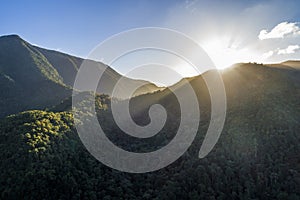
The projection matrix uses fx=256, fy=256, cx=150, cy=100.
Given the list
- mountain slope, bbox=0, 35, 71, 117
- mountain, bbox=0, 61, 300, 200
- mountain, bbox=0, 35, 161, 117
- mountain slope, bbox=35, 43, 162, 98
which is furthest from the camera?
mountain slope, bbox=35, 43, 162, 98

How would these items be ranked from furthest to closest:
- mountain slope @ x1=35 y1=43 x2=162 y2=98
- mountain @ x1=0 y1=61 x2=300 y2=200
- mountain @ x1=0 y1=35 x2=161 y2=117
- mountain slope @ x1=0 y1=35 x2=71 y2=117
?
mountain slope @ x1=35 y1=43 x2=162 y2=98
mountain @ x1=0 y1=35 x2=161 y2=117
mountain slope @ x1=0 y1=35 x2=71 y2=117
mountain @ x1=0 y1=61 x2=300 y2=200

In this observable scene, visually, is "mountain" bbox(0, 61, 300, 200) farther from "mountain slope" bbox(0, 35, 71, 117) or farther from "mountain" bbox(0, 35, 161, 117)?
"mountain slope" bbox(0, 35, 71, 117)

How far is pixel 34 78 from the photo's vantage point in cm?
9362

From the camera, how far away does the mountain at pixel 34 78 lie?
3056 inches

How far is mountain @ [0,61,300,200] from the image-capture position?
2308 centimetres

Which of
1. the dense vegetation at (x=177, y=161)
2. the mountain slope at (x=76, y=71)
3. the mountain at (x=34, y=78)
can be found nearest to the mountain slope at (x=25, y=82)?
the mountain at (x=34, y=78)

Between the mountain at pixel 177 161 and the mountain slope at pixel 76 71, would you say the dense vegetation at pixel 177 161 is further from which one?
the mountain slope at pixel 76 71

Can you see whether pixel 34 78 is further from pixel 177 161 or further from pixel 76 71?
pixel 177 161

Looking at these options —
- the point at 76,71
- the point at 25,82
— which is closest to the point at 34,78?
the point at 25,82

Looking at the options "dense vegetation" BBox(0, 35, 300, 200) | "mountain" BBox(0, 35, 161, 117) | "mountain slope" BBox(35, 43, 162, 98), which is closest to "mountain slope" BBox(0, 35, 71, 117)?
"mountain" BBox(0, 35, 161, 117)

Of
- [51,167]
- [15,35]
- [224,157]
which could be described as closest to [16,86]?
[15,35]

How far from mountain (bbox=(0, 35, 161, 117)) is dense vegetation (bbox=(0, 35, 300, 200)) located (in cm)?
4218

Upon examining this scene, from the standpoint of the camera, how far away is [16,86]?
8844 cm

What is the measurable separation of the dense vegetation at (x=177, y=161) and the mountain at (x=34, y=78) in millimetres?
42181
